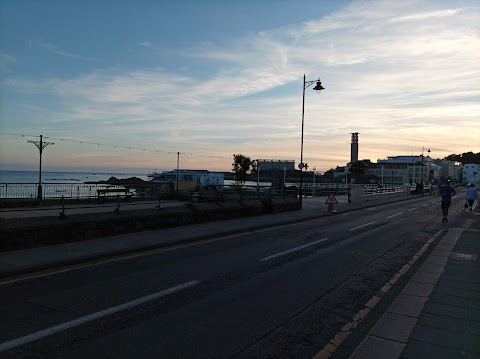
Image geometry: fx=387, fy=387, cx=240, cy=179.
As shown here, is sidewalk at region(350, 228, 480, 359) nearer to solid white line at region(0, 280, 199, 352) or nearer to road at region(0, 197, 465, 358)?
road at region(0, 197, 465, 358)

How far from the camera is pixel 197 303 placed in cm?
622

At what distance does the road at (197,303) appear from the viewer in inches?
183

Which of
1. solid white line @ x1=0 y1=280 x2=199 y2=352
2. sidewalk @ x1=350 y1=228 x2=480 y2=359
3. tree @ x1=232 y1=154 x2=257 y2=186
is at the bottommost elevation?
solid white line @ x1=0 y1=280 x2=199 y2=352

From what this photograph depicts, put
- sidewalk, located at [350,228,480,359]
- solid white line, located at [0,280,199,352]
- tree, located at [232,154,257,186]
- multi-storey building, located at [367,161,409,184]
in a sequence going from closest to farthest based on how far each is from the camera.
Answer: sidewalk, located at [350,228,480,359] < solid white line, located at [0,280,199,352] < tree, located at [232,154,257,186] < multi-storey building, located at [367,161,409,184]

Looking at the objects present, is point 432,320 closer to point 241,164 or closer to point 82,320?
point 82,320

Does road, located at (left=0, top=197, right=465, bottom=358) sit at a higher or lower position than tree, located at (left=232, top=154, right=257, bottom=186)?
lower

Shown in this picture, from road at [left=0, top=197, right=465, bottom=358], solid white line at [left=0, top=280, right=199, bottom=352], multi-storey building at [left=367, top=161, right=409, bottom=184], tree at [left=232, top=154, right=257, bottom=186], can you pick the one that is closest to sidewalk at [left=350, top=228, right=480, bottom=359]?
road at [left=0, top=197, right=465, bottom=358]

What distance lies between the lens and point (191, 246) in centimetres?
1132

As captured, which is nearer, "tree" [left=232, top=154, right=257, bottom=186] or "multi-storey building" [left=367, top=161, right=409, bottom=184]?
"tree" [left=232, top=154, right=257, bottom=186]

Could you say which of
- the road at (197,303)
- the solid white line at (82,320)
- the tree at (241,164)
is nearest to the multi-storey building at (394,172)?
the tree at (241,164)

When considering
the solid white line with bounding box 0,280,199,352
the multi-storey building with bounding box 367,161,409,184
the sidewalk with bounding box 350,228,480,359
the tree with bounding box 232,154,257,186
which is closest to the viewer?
the sidewalk with bounding box 350,228,480,359

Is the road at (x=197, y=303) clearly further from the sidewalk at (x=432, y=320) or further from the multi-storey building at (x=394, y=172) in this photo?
the multi-storey building at (x=394, y=172)

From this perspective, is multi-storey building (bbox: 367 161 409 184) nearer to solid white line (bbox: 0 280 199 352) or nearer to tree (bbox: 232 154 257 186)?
tree (bbox: 232 154 257 186)

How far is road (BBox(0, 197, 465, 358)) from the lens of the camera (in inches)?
183
